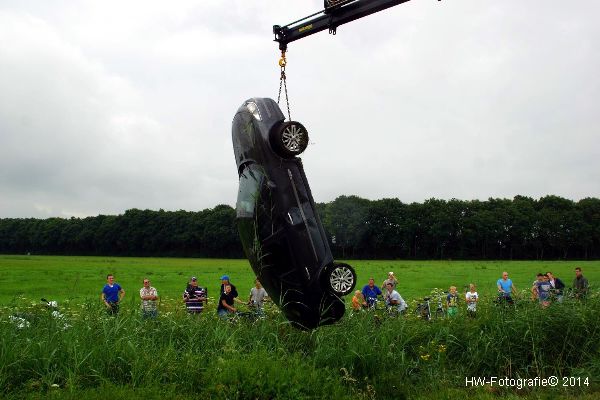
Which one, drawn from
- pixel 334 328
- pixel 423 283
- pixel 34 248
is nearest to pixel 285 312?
pixel 334 328

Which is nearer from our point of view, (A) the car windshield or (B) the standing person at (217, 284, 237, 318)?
(A) the car windshield

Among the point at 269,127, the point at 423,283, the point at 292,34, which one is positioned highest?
the point at 292,34

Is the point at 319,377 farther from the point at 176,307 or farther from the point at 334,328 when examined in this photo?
the point at 176,307

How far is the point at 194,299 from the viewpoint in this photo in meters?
9.60

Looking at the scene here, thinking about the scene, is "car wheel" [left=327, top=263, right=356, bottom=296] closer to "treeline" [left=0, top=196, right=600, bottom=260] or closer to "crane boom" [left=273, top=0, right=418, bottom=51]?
"crane boom" [left=273, top=0, right=418, bottom=51]

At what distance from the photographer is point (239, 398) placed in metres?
5.57

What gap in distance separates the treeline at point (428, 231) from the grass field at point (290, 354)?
77402mm

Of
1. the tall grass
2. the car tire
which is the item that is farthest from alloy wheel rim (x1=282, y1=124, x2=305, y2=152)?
the tall grass

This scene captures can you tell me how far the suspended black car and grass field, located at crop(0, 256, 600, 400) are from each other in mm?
433

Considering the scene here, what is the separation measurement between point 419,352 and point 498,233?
3700 inches

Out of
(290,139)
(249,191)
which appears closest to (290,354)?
(249,191)

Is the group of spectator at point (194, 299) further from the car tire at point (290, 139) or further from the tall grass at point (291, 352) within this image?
the car tire at point (290, 139)

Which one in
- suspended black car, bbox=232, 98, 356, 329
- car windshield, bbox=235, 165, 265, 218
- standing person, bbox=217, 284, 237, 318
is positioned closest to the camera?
suspended black car, bbox=232, 98, 356, 329

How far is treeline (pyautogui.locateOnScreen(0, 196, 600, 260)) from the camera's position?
9369 cm
